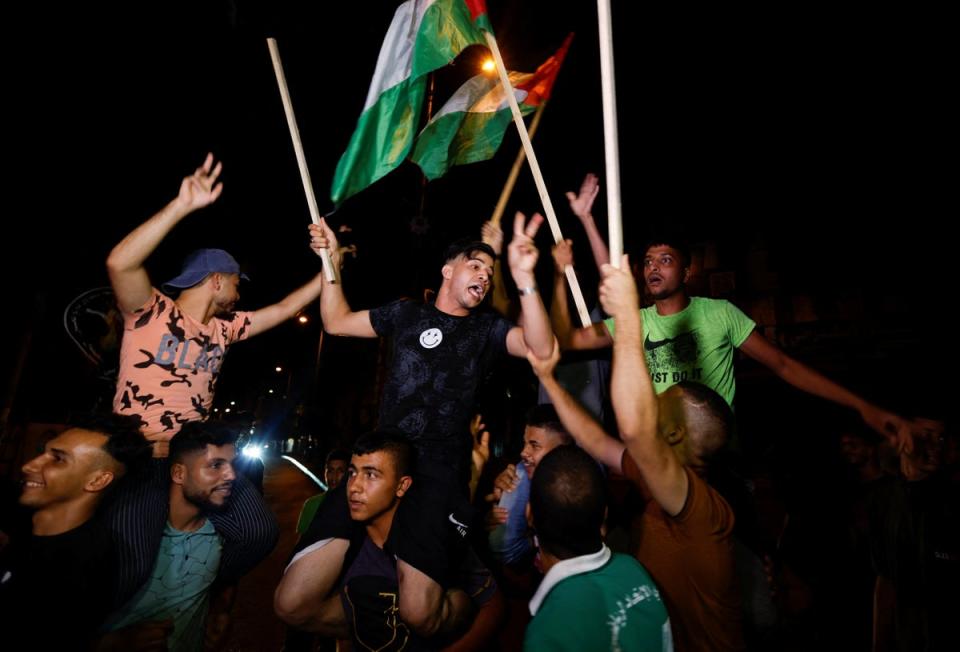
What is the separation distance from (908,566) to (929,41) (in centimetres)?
604

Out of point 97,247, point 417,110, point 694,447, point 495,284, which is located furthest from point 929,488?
point 97,247

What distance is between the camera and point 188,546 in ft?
9.74

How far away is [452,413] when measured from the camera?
110 inches

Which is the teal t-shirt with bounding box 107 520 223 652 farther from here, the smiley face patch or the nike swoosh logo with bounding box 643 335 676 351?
the nike swoosh logo with bounding box 643 335 676 351

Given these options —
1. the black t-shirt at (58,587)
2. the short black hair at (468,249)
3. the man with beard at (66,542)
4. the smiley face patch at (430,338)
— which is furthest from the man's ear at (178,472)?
the short black hair at (468,249)

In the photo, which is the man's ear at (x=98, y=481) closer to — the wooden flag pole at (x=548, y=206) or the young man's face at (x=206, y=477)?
the young man's face at (x=206, y=477)

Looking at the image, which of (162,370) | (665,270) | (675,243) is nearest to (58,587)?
(162,370)

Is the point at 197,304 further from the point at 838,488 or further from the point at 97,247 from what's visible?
the point at 838,488

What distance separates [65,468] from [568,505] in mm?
2877

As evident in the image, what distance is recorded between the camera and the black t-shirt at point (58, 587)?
7.11 feet

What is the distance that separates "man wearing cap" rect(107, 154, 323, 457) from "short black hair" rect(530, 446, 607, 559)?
2.65 metres

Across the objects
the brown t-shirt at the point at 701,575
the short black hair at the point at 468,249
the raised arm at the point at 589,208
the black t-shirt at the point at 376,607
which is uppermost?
the raised arm at the point at 589,208

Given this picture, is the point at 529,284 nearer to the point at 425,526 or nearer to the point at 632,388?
the point at 632,388

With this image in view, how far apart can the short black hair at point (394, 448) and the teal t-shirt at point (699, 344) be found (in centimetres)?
201
